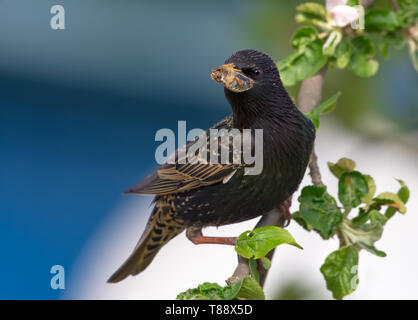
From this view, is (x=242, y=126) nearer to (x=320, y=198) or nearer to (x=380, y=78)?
(x=320, y=198)

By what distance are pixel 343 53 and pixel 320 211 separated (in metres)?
0.50

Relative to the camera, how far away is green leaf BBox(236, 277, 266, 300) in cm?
108

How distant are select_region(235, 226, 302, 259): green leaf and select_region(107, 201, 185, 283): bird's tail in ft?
1.38

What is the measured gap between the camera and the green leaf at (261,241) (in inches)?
42.9

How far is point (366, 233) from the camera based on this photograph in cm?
140

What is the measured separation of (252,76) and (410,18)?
2.14 ft

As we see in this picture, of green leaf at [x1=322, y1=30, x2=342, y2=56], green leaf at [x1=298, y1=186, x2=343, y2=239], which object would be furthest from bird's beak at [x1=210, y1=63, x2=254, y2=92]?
green leaf at [x1=322, y1=30, x2=342, y2=56]

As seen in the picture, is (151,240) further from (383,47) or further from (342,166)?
(383,47)

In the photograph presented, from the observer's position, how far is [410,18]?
5.56 ft

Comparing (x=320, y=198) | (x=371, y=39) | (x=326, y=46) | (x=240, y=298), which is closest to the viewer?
(x=240, y=298)

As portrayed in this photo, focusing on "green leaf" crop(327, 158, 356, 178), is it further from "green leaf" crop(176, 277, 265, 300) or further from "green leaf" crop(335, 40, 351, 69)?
"green leaf" crop(176, 277, 265, 300)

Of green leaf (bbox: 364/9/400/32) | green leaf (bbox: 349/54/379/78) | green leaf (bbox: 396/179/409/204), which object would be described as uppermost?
green leaf (bbox: 364/9/400/32)

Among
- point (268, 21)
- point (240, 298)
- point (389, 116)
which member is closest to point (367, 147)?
point (389, 116)

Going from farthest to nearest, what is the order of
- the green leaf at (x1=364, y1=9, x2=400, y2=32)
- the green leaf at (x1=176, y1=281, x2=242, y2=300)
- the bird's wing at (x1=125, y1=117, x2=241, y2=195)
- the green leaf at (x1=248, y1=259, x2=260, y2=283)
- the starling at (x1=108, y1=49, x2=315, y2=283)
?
1. the green leaf at (x1=364, y1=9, x2=400, y2=32)
2. the bird's wing at (x1=125, y1=117, x2=241, y2=195)
3. the starling at (x1=108, y1=49, x2=315, y2=283)
4. the green leaf at (x1=248, y1=259, x2=260, y2=283)
5. the green leaf at (x1=176, y1=281, x2=242, y2=300)
